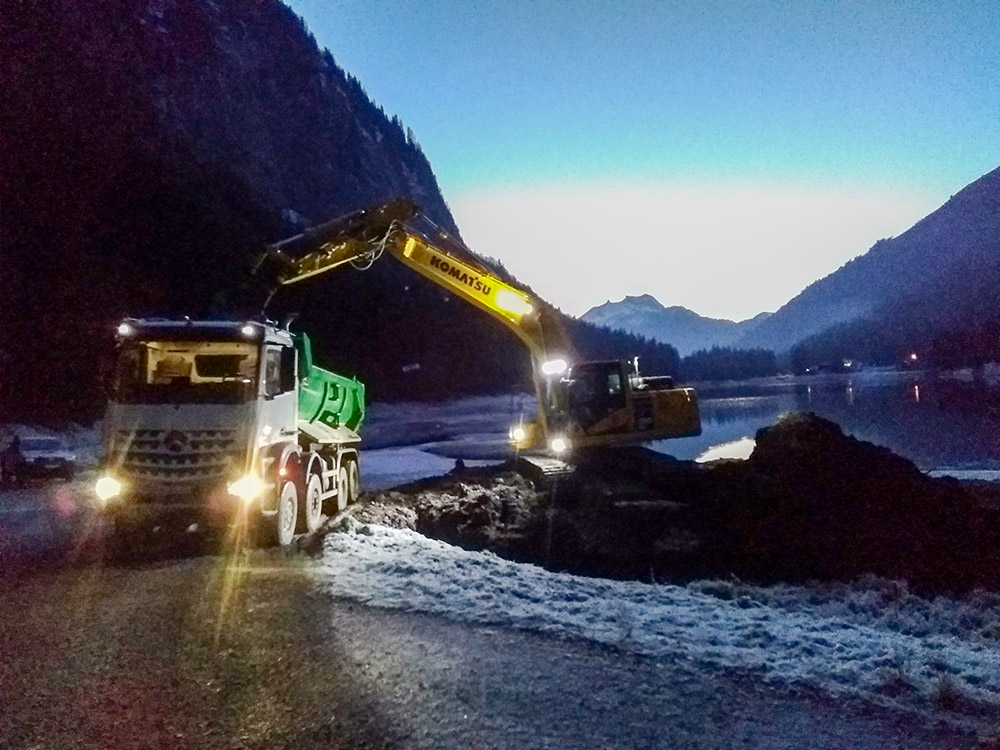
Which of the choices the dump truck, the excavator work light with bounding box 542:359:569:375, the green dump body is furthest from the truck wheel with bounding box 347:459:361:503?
the excavator work light with bounding box 542:359:569:375

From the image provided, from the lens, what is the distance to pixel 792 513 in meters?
16.5

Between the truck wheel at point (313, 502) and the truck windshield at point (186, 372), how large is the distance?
2304mm

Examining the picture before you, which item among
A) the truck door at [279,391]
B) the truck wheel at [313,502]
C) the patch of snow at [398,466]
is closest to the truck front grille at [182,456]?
the truck door at [279,391]

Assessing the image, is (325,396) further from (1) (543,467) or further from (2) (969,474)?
(2) (969,474)

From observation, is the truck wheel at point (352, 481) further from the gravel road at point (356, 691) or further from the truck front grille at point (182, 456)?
the gravel road at point (356, 691)

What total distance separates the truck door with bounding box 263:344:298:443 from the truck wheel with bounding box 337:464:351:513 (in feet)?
10.3

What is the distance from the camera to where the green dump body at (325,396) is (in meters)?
14.6

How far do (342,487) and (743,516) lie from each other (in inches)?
300

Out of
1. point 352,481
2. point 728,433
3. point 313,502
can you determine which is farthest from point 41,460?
point 728,433

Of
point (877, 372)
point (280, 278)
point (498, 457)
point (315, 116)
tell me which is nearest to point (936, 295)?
point (877, 372)

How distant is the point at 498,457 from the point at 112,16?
73.8 metres

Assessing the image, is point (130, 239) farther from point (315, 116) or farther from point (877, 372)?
point (877, 372)

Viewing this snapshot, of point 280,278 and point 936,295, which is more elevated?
point 936,295

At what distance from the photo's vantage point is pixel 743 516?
16719mm
